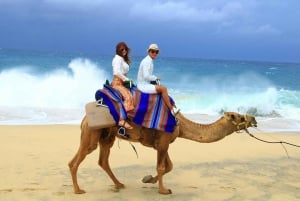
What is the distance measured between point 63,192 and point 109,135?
1.03 m

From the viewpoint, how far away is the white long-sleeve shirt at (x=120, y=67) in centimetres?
666

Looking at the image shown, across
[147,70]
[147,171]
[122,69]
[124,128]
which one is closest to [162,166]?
[124,128]

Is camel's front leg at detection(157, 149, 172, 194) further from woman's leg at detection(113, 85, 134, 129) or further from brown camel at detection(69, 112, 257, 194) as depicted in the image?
woman's leg at detection(113, 85, 134, 129)

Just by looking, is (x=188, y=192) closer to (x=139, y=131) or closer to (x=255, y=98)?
(x=139, y=131)

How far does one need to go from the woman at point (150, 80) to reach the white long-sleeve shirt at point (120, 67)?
8.7 inches

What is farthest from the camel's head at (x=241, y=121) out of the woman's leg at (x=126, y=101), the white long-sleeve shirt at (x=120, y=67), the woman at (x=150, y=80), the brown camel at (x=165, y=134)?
the white long-sleeve shirt at (x=120, y=67)

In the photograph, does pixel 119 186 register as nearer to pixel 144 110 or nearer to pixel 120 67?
pixel 144 110

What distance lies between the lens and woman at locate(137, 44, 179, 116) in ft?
21.3

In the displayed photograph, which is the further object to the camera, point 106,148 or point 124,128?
point 106,148

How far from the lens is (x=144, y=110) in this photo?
21.3ft

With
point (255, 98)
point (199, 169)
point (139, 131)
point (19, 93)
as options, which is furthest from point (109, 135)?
point (255, 98)

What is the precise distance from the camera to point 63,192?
689 cm

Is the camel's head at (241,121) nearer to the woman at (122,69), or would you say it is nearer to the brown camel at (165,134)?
the brown camel at (165,134)

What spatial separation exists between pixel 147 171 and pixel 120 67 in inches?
97.3
